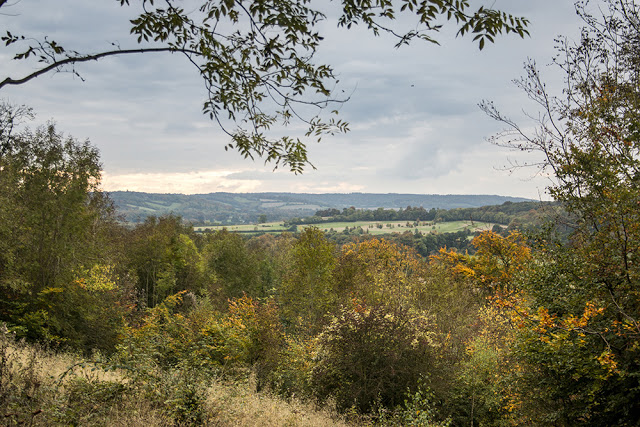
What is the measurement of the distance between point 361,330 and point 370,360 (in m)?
0.89

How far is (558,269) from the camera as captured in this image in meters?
8.53

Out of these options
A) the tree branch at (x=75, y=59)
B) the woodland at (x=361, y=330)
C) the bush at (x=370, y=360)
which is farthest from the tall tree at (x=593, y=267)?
the tree branch at (x=75, y=59)

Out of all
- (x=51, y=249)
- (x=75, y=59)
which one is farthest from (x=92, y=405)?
(x=51, y=249)

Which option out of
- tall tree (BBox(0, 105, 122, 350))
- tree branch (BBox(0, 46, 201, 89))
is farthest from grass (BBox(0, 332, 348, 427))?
tall tree (BBox(0, 105, 122, 350))

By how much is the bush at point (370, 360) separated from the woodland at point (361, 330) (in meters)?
0.06

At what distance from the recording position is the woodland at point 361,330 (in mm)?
6055

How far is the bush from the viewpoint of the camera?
36.2 ft

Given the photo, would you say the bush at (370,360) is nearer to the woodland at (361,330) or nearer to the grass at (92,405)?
the woodland at (361,330)

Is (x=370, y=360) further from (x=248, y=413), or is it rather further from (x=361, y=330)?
(x=248, y=413)

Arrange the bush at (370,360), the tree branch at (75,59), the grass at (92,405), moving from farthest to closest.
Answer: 1. the bush at (370,360)
2. the grass at (92,405)
3. the tree branch at (75,59)

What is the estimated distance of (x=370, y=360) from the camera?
37.0 ft

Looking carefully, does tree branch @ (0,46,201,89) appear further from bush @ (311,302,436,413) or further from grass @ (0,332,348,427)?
bush @ (311,302,436,413)

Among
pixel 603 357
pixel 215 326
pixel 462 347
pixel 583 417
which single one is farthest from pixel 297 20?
pixel 462 347

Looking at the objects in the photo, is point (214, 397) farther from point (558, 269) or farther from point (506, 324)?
point (506, 324)
